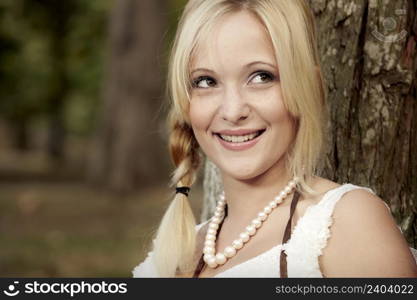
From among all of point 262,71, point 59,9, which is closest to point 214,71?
point 262,71

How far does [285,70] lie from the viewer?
2357mm

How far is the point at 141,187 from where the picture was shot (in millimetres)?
13242

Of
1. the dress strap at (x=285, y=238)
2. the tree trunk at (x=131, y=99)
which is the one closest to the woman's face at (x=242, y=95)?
the dress strap at (x=285, y=238)

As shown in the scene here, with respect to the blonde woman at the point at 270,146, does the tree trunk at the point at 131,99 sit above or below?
above

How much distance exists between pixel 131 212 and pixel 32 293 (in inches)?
348

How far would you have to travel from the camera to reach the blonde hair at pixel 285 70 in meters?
2.38

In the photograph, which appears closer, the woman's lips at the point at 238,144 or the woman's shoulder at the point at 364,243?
the woman's shoulder at the point at 364,243

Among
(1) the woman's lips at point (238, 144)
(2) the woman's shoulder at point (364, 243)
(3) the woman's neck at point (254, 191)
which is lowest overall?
(2) the woman's shoulder at point (364, 243)

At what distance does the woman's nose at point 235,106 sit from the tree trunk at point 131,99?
1073 centimetres

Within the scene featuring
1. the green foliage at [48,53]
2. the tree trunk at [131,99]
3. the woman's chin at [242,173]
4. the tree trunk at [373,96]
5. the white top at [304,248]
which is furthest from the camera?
the green foliage at [48,53]

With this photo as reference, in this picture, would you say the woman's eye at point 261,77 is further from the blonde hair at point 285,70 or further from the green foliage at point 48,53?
the green foliage at point 48,53

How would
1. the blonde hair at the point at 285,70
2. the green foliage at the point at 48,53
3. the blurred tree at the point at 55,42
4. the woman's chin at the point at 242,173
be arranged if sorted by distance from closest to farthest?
the blonde hair at the point at 285,70
the woman's chin at the point at 242,173
the green foliage at the point at 48,53
the blurred tree at the point at 55,42

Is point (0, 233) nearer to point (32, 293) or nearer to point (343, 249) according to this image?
point (32, 293)

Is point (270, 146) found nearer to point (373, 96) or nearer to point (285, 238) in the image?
point (285, 238)
